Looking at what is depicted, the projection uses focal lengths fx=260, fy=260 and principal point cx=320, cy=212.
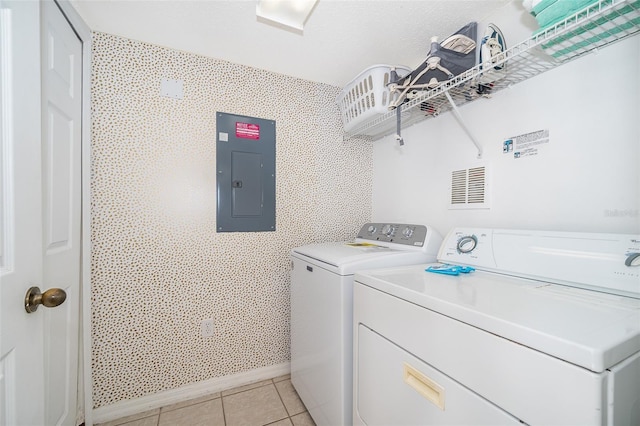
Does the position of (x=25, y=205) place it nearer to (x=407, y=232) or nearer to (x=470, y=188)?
(x=407, y=232)

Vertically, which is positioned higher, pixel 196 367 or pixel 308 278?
pixel 308 278

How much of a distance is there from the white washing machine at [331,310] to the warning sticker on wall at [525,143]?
566 millimetres

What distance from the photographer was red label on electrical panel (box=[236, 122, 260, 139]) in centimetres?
189

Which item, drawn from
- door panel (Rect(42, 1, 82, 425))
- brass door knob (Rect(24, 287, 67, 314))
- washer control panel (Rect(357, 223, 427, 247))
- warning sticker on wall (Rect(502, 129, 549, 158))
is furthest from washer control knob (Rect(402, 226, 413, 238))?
door panel (Rect(42, 1, 82, 425))

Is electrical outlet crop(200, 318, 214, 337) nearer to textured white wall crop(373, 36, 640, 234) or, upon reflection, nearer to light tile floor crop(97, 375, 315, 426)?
light tile floor crop(97, 375, 315, 426)

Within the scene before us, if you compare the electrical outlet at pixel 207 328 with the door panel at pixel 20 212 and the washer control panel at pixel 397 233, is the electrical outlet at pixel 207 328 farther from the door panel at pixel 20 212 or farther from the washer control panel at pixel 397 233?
the washer control panel at pixel 397 233

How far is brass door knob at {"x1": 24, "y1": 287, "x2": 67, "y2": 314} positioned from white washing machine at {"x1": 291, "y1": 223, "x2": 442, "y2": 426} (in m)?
1.02

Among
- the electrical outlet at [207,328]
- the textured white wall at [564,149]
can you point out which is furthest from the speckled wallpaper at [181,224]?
the textured white wall at [564,149]

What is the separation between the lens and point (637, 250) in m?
0.82

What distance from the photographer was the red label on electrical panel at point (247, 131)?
1.89 meters

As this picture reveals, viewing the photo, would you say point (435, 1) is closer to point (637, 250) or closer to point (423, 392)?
point (637, 250)

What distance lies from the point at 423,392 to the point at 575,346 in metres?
0.49

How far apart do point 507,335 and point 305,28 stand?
1.74 meters

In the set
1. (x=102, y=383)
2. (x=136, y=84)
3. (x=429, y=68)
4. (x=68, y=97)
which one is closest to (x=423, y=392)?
(x=429, y=68)
